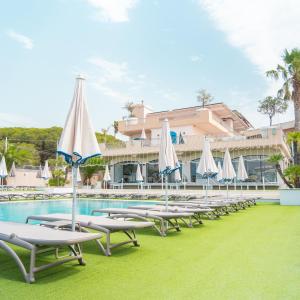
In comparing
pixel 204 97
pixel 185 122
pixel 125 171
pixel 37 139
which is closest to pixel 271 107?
pixel 204 97

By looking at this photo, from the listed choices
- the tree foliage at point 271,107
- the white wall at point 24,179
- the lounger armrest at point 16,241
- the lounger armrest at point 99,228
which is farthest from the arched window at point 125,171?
the lounger armrest at point 16,241

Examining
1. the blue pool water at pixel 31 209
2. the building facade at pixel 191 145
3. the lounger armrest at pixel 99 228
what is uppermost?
the building facade at pixel 191 145

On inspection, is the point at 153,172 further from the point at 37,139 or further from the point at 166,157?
the point at 37,139

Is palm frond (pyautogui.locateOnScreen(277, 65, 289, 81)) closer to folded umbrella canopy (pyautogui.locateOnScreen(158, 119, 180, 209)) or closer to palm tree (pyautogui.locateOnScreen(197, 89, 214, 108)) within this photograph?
folded umbrella canopy (pyautogui.locateOnScreen(158, 119, 180, 209))

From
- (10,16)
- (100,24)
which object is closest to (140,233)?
(100,24)

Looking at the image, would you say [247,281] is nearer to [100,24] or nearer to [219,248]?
[219,248]

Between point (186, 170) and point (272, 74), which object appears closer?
point (272, 74)

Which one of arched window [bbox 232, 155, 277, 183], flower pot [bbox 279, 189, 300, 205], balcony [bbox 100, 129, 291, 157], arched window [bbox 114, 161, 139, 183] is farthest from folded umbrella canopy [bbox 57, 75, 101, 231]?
arched window [bbox 114, 161, 139, 183]

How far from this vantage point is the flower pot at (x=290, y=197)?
54.5 ft

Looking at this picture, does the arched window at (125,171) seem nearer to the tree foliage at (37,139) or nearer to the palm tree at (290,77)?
the palm tree at (290,77)

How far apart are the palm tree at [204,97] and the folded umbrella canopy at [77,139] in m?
39.0

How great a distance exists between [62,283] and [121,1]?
10.7 metres

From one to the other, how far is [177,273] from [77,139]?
2488mm

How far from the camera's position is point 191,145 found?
2900 cm
